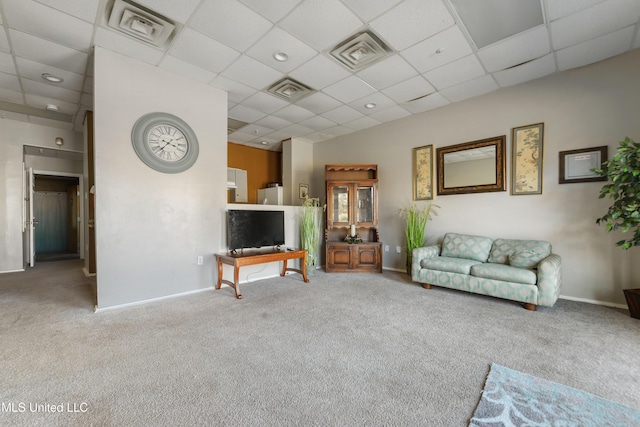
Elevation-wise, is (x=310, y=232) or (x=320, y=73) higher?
(x=320, y=73)

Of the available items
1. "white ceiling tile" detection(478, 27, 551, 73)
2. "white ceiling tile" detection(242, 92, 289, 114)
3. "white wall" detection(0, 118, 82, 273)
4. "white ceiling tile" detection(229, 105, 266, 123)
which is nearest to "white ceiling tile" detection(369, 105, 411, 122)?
"white ceiling tile" detection(478, 27, 551, 73)

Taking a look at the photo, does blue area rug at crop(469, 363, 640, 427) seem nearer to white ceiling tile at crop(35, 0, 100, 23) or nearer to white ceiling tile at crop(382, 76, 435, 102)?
white ceiling tile at crop(382, 76, 435, 102)

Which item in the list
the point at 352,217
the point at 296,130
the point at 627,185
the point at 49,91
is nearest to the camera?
the point at 627,185

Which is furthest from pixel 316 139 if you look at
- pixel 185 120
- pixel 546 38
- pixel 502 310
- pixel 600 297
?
pixel 600 297

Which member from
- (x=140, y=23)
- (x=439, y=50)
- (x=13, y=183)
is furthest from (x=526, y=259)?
(x=13, y=183)

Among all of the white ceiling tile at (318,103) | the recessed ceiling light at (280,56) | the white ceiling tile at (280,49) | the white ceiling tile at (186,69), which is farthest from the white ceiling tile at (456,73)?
the white ceiling tile at (186,69)

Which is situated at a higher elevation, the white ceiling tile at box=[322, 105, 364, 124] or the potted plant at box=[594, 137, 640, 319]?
the white ceiling tile at box=[322, 105, 364, 124]

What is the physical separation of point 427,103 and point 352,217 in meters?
2.32

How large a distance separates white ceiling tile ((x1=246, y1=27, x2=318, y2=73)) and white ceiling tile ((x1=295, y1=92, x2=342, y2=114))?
33.6 inches

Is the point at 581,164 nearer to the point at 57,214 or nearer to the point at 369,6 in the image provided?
the point at 369,6

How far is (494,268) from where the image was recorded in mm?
3242

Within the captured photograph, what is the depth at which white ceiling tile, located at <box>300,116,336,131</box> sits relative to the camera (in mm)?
5039

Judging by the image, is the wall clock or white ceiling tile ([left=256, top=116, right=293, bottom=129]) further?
white ceiling tile ([left=256, top=116, right=293, bottom=129])

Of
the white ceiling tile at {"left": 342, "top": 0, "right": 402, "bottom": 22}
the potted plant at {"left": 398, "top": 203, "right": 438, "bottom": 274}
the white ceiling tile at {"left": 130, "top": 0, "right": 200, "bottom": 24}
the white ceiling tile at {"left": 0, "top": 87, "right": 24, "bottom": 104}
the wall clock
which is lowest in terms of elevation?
the potted plant at {"left": 398, "top": 203, "right": 438, "bottom": 274}
